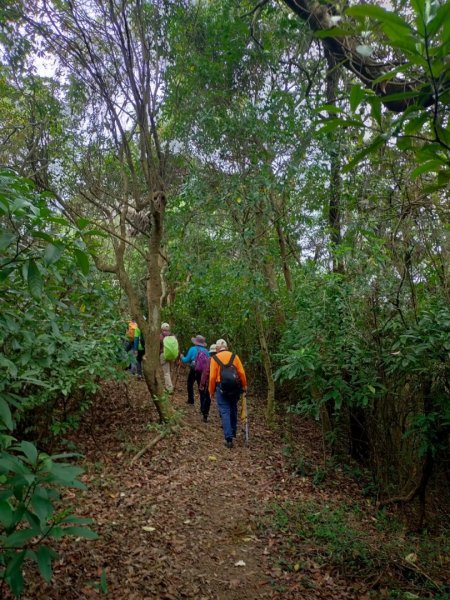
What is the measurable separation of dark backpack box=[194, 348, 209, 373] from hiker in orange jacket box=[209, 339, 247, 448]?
1.59 metres

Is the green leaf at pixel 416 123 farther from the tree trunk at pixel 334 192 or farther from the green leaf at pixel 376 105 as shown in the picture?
the tree trunk at pixel 334 192

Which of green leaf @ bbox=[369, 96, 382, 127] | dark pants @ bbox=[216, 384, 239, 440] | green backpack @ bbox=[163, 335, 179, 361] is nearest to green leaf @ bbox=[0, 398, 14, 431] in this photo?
green leaf @ bbox=[369, 96, 382, 127]

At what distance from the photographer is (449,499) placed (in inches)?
260

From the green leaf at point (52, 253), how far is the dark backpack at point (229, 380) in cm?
636

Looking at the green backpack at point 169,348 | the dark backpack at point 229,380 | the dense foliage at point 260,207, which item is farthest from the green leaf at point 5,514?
the green backpack at point 169,348

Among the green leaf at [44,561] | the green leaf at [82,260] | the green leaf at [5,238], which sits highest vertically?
the green leaf at [5,238]

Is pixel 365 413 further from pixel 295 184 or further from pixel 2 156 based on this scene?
pixel 2 156

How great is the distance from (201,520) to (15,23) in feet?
27.7

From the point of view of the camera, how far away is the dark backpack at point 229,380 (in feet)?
26.6

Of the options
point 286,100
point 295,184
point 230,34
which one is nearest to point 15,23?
point 230,34

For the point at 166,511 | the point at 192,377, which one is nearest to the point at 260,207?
the point at 192,377

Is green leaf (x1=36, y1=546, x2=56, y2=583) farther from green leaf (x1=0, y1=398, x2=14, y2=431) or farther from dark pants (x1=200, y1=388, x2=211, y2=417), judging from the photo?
dark pants (x1=200, y1=388, x2=211, y2=417)

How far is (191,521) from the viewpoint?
5328mm

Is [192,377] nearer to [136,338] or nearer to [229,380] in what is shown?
[136,338]
